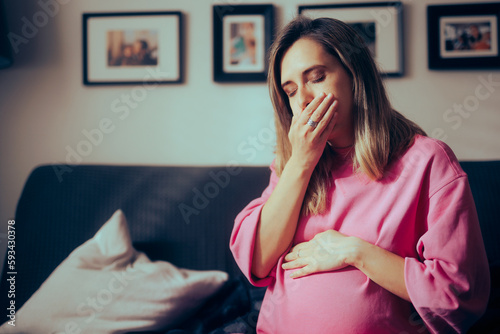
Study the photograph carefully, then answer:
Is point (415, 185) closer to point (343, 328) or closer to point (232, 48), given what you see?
point (343, 328)

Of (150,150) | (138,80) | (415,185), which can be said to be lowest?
(415,185)

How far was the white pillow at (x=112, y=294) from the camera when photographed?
1129 millimetres

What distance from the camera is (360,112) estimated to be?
36.3 inches

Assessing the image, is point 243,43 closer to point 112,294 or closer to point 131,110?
point 131,110

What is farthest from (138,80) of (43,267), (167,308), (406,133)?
(406,133)

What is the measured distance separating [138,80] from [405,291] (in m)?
1.46

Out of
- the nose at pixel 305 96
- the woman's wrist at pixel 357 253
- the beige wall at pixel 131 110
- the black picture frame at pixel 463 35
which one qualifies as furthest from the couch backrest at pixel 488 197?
the nose at pixel 305 96

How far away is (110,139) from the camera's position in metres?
1.75

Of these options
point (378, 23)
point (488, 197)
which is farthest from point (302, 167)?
point (378, 23)

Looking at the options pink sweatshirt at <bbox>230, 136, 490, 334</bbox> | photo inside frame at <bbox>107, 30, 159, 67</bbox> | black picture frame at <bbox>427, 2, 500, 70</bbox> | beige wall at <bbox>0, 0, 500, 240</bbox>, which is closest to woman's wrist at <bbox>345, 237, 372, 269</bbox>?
pink sweatshirt at <bbox>230, 136, 490, 334</bbox>

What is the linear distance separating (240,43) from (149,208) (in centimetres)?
88

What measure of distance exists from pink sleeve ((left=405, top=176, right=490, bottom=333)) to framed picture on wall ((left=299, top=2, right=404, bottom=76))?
1015mm

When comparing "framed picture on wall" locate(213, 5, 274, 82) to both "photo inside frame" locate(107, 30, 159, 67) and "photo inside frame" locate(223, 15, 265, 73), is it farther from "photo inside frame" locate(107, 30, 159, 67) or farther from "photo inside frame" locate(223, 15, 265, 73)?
"photo inside frame" locate(107, 30, 159, 67)

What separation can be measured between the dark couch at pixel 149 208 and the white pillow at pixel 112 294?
168mm
